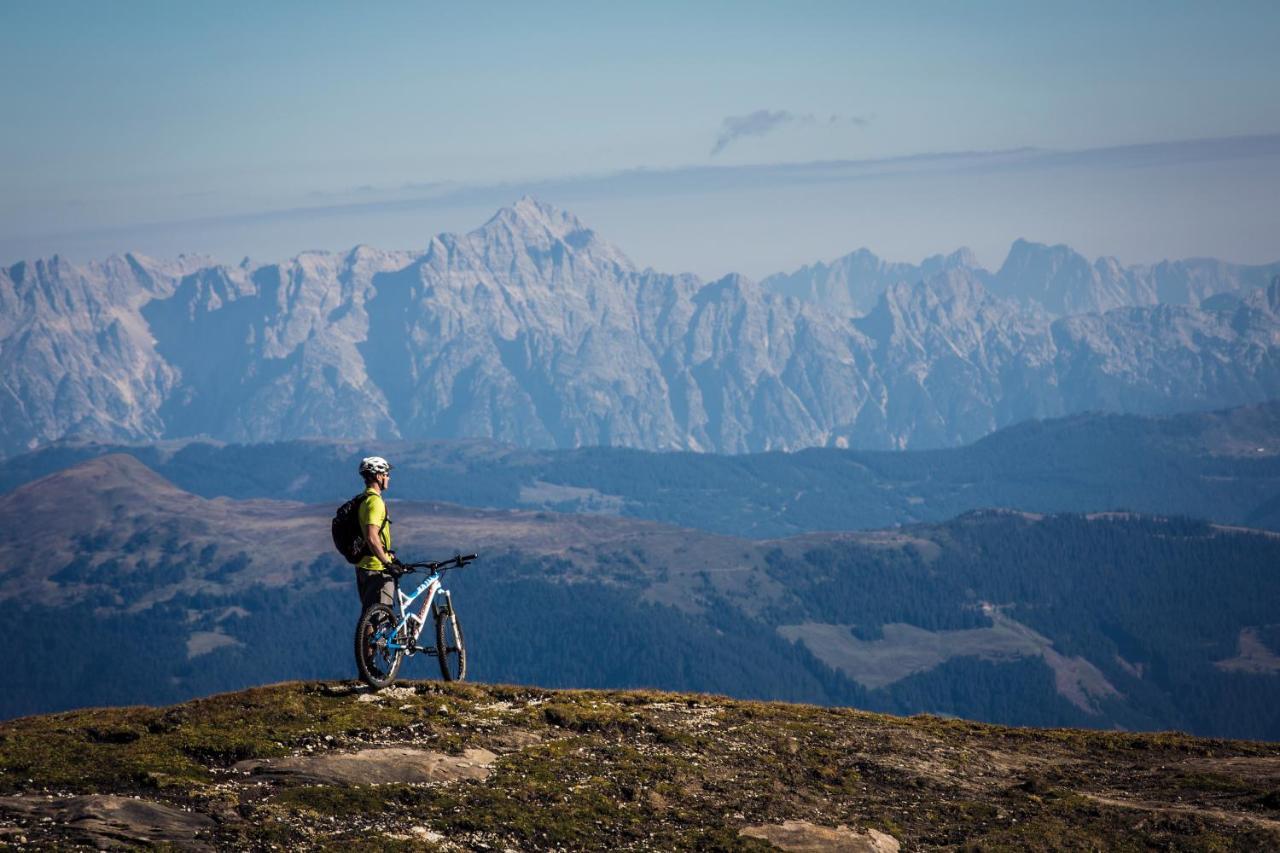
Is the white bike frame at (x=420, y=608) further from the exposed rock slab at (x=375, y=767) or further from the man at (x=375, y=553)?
the exposed rock slab at (x=375, y=767)

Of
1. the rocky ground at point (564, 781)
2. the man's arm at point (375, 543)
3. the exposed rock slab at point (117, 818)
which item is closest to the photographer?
the exposed rock slab at point (117, 818)

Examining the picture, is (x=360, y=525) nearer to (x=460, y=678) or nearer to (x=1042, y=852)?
(x=460, y=678)

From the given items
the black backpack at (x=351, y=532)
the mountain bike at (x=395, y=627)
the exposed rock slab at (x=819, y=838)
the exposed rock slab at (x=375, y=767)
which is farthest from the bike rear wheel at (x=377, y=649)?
the exposed rock slab at (x=819, y=838)

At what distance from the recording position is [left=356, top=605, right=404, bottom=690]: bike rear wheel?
120 feet

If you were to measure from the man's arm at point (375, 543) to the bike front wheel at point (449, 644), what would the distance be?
317cm

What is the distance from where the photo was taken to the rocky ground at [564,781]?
2902 centimetres

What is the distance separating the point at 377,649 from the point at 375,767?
228 inches

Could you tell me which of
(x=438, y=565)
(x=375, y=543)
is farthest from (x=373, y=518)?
(x=438, y=565)

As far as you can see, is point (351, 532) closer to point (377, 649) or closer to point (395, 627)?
point (395, 627)

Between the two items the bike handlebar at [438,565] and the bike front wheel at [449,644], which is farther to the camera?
the bike front wheel at [449,644]

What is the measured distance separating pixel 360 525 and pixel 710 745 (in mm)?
11321

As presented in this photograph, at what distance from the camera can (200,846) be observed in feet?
88.5

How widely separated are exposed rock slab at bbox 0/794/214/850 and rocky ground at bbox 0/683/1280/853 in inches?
2.4

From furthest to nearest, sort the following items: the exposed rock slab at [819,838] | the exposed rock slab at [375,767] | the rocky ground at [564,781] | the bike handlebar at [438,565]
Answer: the bike handlebar at [438,565]
the exposed rock slab at [375,767]
the exposed rock slab at [819,838]
the rocky ground at [564,781]
